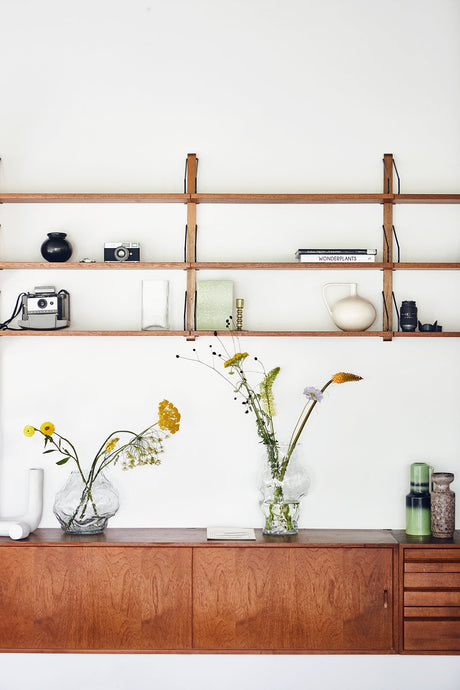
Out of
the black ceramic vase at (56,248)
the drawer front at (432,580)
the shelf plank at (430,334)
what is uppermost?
the black ceramic vase at (56,248)

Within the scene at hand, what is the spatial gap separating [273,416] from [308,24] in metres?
1.83

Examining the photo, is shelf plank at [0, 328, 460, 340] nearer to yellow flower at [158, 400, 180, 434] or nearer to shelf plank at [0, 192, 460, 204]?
yellow flower at [158, 400, 180, 434]

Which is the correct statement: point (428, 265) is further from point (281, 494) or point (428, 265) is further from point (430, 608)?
point (430, 608)

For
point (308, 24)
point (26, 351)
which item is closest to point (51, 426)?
point (26, 351)

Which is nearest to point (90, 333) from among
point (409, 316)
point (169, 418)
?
point (169, 418)

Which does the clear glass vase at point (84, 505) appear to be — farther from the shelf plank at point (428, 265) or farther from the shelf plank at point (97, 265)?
the shelf plank at point (428, 265)

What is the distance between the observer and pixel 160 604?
2859mm

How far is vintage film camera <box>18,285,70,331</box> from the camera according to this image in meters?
3.11

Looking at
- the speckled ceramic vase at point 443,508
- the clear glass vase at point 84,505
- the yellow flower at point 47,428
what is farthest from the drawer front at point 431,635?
the yellow flower at point 47,428

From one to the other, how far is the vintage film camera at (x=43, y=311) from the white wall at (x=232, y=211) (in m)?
0.15

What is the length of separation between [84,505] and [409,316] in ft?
5.36

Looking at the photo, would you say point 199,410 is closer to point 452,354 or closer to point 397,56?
point 452,354

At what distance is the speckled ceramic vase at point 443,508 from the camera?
2.97 meters

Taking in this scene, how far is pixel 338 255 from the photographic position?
3.09 metres
